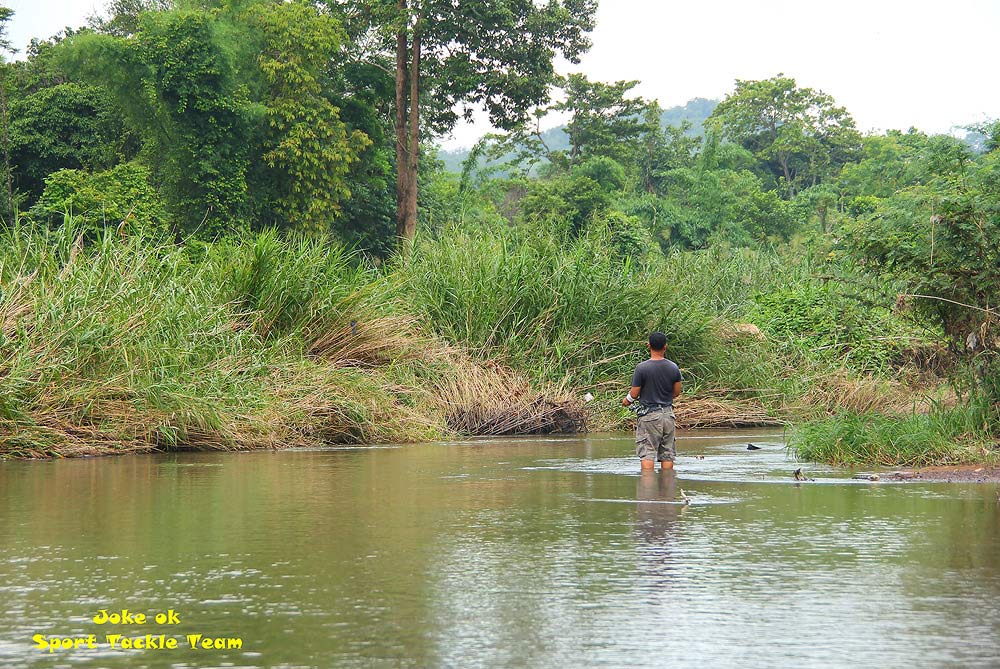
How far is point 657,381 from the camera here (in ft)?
40.5

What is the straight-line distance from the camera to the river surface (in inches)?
196

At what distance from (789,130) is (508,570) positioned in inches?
2851

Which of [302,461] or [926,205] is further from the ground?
[926,205]

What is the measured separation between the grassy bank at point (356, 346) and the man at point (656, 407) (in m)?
5.12

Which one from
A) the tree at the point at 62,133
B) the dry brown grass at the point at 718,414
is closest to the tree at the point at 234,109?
the tree at the point at 62,133

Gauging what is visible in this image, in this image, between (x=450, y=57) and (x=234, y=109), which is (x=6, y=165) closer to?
(x=234, y=109)

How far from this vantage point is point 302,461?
1397 centimetres

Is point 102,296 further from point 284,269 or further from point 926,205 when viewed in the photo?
point 926,205

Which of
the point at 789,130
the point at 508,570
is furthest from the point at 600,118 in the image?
the point at 508,570

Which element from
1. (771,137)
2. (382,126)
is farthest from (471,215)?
(771,137)

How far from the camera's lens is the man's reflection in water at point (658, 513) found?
7.21 m

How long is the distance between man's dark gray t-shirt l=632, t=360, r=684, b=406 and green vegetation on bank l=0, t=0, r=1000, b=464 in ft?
6.72

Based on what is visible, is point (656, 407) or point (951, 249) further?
point (951, 249)

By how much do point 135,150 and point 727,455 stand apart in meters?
35.7
